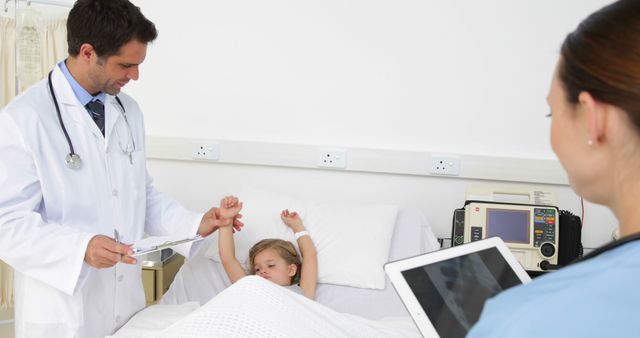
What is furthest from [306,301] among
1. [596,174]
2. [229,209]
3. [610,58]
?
[610,58]

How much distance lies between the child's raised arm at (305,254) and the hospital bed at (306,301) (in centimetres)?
6

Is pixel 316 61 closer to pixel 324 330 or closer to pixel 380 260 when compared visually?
pixel 380 260

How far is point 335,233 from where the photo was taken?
2.24m

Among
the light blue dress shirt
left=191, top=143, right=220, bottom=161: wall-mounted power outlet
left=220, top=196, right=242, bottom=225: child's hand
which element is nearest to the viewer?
the light blue dress shirt

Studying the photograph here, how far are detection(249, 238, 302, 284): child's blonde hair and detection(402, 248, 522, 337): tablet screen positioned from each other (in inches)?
44.0

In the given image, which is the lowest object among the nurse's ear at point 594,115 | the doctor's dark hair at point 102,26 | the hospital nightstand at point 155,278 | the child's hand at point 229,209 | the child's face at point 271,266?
the hospital nightstand at point 155,278

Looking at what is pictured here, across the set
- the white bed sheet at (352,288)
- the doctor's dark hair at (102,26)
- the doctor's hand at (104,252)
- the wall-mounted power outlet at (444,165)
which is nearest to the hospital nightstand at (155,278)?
the white bed sheet at (352,288)

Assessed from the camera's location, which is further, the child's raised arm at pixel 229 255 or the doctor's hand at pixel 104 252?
the child's raised arm at pixel 229 255

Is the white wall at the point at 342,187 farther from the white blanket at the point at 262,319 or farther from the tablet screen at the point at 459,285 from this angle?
the tablet screen at the point at 459,285

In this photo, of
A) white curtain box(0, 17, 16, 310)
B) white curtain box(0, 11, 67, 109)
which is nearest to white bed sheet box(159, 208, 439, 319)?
white curtain box(0, 17, 16, 310)

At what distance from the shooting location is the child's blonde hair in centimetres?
218

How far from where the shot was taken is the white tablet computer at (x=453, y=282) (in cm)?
103

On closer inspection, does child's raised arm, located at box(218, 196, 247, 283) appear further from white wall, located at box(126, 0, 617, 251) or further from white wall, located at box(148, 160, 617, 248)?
white wall, located at box(126, 0, 617, 251)

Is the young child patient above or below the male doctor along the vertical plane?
below
